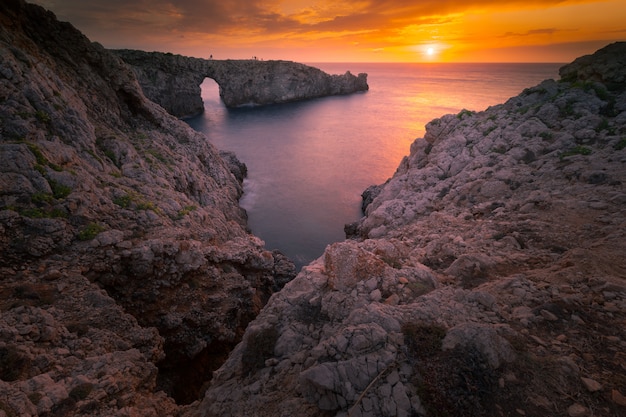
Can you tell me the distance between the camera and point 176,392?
25.2ft

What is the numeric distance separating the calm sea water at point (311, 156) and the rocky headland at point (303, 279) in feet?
23.5

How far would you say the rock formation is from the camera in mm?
58250

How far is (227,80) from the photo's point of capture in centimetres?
7069

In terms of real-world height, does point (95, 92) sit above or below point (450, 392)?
above

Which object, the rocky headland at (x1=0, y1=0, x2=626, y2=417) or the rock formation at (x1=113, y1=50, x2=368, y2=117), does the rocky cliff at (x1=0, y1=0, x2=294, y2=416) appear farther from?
the rock formation at (x1=113, y1=50, x2=368, y2=117)

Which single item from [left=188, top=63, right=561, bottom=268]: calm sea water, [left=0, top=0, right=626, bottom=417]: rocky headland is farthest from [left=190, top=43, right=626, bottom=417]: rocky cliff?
[left=188, top=63, right=561, bottom=268]: calm sea water

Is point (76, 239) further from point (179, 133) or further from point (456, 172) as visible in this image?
point (456, 172)

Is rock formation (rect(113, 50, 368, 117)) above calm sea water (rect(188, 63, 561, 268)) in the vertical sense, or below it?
above

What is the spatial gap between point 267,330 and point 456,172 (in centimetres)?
1150

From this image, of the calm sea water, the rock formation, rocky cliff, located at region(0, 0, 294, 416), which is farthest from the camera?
the rock formation

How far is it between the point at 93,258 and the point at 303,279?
16.7 feet

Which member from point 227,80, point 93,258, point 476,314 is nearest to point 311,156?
point 93,258

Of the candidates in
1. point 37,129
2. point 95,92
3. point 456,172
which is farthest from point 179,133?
point 456,172

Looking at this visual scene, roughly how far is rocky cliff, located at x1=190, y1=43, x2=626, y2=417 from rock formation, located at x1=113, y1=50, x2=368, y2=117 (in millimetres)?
62384
